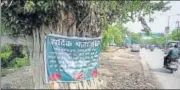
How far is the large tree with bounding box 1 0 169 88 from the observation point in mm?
3096

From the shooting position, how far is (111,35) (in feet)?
10.8

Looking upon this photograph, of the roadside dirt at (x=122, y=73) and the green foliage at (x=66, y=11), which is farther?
the roadside dirt at (x=122, y=73)

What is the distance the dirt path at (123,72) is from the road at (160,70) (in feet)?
0.38

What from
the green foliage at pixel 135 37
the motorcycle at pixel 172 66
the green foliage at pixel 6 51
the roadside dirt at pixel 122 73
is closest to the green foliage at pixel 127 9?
the green foliage at pixel 135 37

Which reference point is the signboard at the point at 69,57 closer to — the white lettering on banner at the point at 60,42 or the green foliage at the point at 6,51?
the white lettering on banner at the point at 60,42

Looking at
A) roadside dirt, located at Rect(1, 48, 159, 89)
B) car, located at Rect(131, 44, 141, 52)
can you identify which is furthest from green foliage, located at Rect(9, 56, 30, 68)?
car, located at Rect(131, 44, 141, 52)

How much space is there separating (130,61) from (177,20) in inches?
26.9

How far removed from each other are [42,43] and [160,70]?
148cm

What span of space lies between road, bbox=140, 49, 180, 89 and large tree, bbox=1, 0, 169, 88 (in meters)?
0.27

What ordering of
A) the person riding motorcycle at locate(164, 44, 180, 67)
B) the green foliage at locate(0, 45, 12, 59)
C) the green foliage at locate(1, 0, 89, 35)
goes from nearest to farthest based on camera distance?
the green foliage at locate(1, 0, 89, 35) → the person riding motorcycle at locate(164, 44, 180, 67) → the green foliage at locate(0, 45, 12, 59)

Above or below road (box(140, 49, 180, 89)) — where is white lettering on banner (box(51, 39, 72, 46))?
above

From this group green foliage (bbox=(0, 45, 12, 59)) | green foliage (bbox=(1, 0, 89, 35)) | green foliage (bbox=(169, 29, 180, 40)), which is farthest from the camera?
green foliage (bbox=(0, 45, 12, 59))

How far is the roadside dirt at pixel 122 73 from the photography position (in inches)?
134

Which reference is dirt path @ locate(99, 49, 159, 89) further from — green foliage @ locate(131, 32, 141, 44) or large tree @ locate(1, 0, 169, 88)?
large tree @ locate(1, 0, 169, 88)
